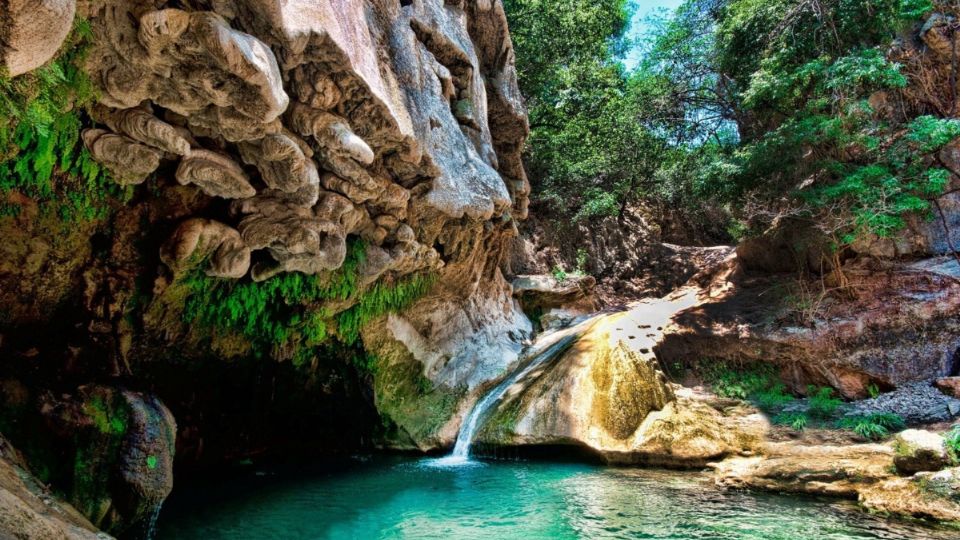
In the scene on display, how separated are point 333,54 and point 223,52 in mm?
1417

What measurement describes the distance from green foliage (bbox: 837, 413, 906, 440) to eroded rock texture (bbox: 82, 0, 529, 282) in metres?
7.67

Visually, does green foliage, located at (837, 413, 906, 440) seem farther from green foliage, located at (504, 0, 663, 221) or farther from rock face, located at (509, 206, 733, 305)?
rock face, located at (509, 206, 733, 305)

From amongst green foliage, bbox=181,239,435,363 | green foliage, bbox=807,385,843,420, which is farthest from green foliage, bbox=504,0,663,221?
green foliage, bbox=181,239,435,363

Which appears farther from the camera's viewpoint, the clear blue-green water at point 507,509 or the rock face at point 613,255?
the rock face at point 613,255

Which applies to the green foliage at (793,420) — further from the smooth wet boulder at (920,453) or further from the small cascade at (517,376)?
the small cascade at (517,376)

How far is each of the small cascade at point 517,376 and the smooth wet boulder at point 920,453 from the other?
6717 millimetres

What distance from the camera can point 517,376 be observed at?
40.8 ft

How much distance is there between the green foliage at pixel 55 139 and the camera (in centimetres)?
390

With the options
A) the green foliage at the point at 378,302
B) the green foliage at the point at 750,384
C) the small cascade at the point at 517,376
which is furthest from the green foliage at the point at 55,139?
the green foliage at the point at 750,384

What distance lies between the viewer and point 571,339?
45.1ft

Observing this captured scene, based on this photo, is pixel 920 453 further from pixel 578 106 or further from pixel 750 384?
pixel 578 106

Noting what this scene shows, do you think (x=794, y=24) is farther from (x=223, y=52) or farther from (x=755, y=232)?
(x=223, y=52)

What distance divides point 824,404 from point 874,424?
1.01m

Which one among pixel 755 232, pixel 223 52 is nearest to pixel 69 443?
pixel 223 52
